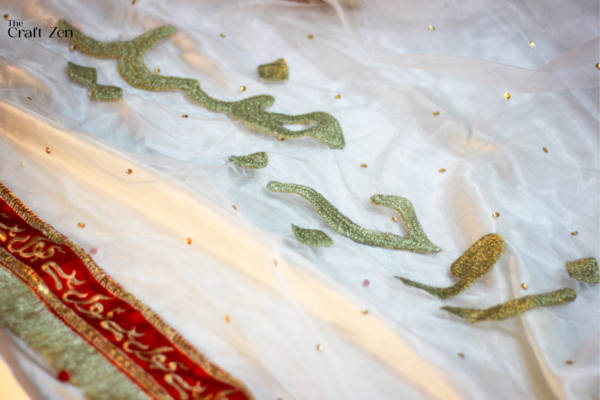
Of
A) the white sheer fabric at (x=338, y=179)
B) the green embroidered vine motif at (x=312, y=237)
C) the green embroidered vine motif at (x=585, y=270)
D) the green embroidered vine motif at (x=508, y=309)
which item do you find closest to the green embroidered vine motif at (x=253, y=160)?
the white sheer fabric at (x=338, y=179)

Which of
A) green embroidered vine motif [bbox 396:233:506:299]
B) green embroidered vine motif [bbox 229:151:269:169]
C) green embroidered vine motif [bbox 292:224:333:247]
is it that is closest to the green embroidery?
green embroidered vine motif [bbox 229:151:269:169]

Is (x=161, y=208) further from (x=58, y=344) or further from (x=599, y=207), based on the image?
(x=599, y=207)

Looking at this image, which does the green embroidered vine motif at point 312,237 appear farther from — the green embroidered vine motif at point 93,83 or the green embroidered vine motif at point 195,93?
the green embroidered vine motif at point 93,83

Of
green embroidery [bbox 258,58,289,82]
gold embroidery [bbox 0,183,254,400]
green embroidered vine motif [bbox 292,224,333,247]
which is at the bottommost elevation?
gold embroidery [bbox 0,183,254,400]

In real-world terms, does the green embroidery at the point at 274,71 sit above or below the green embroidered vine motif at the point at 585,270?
above

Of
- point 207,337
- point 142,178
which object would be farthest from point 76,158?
point 207,337

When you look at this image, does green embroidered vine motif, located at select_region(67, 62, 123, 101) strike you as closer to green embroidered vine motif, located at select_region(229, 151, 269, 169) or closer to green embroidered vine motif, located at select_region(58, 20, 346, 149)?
green embroidered vine motif, located at select_region(58, 20, 346, 149)

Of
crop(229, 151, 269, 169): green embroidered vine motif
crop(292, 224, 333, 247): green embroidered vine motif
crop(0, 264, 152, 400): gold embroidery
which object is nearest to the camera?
crop(0, 264, 152, 400): gold embroidery
